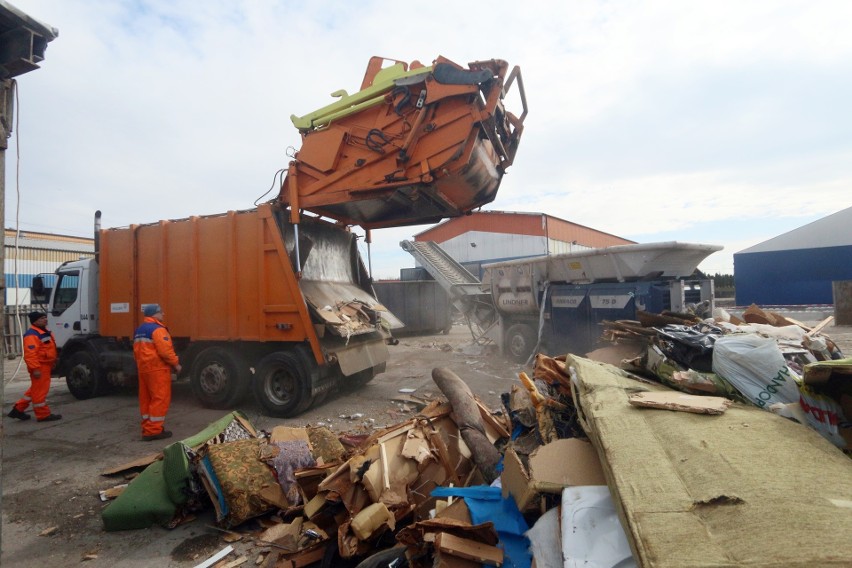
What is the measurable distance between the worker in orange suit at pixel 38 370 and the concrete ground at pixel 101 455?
0.43 feet

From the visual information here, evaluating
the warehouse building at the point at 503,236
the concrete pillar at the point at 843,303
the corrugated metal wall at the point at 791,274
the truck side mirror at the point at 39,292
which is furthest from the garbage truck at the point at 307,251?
the corrugated metal wall at the point at 791,274

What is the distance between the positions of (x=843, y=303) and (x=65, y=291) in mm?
18923

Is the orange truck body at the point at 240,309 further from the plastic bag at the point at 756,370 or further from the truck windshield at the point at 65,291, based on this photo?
the plastic bag at the point at 756,370

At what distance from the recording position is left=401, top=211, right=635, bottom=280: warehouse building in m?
25.3

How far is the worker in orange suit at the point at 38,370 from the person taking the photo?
5656 millimetres

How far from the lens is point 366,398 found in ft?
21.1

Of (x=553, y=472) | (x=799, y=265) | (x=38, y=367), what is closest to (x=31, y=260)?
(x=38, y=367)

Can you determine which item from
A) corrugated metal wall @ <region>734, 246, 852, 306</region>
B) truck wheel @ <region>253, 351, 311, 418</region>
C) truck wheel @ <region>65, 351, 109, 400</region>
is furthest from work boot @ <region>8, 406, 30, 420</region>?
corrugated metal wall @ <region>734, 246, 852, 306</region>

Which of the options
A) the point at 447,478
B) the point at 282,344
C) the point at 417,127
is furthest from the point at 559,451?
the point at 282,344

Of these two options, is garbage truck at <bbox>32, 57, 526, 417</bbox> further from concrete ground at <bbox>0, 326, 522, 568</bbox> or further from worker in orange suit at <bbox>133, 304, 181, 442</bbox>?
worker in orange suit at <bbox>133, 304, 181, 442</bbox>

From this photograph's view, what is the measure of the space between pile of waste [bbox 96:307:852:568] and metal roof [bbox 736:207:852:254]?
770 inches

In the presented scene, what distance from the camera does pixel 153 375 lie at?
16.2 ft

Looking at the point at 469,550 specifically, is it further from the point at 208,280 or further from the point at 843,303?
the point at 843,303

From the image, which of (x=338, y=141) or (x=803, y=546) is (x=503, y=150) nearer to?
(x=338, y=141)
